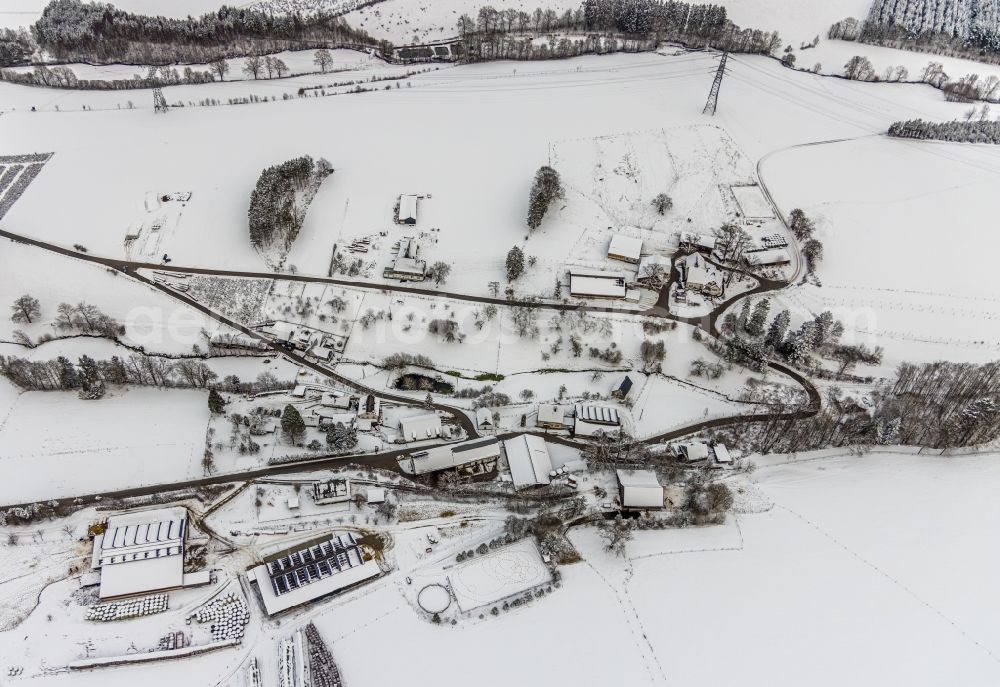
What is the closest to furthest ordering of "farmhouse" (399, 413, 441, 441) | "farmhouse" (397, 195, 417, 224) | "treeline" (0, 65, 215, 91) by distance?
"farmhouse" (399, 413, 441, 441) → "farmhouse" (397, 195, 417, 224) → "treeline" (0, 65, 215, 91)

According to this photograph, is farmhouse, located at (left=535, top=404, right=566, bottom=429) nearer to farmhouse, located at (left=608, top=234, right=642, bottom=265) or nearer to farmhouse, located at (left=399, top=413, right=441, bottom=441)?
farmhouse, located at (left=399, top=413, right=441, bottom=441)

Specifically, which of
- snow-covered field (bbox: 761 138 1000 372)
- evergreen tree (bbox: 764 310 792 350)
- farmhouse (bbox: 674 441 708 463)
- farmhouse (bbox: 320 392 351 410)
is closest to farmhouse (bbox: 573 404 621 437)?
farmhouse (bbox: 674 441 708 463)

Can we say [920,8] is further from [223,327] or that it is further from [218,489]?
[218,489]

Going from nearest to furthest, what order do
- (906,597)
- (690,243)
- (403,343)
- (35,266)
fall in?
(906,597) < (403,343) < (35,266) < (690,243)

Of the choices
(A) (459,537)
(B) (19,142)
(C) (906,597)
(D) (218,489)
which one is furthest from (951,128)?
(B) (19,142)

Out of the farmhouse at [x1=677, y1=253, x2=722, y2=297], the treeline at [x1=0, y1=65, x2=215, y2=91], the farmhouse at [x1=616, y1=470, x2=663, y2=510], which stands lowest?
the farmhouse at [x1=616, y1=470, x2=663, y2=510]

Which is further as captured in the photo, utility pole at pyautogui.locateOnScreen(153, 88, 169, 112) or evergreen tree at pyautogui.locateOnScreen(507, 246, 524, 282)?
utility pole at pyautogui.locateOnScreen(153, 88, 169, 112)

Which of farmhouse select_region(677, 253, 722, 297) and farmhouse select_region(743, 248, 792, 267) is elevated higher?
farmhouse select_region(743, 248, 792, 267)
